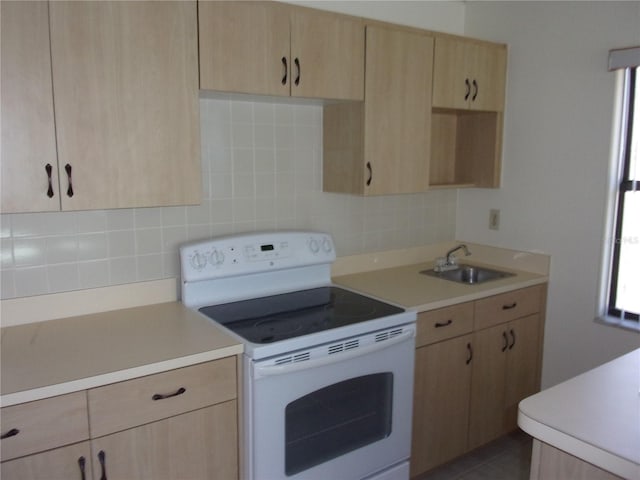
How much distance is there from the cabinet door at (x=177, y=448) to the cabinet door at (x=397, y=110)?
3.90 ft

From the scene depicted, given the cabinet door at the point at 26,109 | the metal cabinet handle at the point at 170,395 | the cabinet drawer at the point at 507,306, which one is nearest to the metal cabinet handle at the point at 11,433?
the metal cabinet handle at the point at 170,395

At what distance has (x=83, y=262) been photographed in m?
2.05

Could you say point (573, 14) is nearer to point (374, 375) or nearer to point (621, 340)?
point (621, 340)

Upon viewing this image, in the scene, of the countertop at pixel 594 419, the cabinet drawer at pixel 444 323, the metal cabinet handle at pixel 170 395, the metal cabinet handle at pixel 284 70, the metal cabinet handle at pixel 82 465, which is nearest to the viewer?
the countertop at pixel 594 419

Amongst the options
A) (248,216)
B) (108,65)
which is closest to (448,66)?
(248,216)

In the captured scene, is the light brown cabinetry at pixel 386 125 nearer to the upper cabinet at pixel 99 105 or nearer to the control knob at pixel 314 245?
the control knob at pixel 314 245

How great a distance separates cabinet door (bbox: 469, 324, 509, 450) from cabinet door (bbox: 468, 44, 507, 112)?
3.82ft

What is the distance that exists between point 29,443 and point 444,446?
1.79 metres

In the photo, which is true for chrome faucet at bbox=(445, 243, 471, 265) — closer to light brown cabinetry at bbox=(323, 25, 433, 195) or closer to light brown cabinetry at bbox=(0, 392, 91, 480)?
light brown cabinetry at bbox=(323, 25, 433, 195)

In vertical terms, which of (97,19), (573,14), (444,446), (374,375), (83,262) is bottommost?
(444,446)

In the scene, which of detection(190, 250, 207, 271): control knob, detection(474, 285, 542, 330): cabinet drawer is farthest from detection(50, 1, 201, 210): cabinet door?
detection(474, 285, 542, 330): cabinet drawer

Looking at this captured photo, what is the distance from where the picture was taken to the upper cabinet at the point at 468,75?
8.44ft

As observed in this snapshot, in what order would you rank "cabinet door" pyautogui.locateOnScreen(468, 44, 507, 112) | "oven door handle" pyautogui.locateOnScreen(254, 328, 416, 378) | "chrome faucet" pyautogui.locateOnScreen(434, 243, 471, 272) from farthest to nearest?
"chrome faucet" pyautogui.locateOnScreen(434, 243, 471, 272) → "cabinet door" pyautogui.locateOnScreen(468, 44, 507, 112) → "oven door handle" pyautogui.locateOnScreen(254, 328, 416, 378)

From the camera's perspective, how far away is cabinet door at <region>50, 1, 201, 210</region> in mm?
1664
